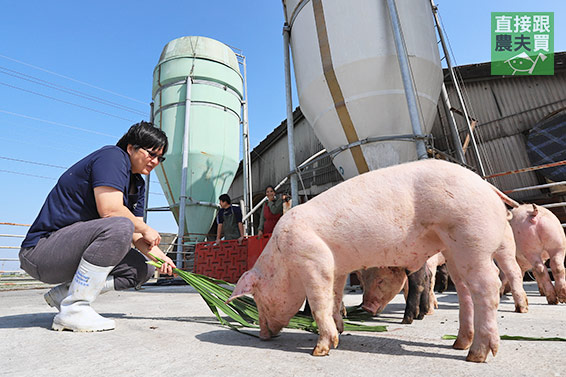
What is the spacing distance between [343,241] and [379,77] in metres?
5.19

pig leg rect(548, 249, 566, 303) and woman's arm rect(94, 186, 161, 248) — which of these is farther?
pig leg rect(548, 249, 566, 303)

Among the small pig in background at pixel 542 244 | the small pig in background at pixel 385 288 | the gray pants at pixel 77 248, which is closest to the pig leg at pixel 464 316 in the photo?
the small pig in background at pixel 385 288

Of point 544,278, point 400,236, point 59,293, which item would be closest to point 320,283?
point 400,236

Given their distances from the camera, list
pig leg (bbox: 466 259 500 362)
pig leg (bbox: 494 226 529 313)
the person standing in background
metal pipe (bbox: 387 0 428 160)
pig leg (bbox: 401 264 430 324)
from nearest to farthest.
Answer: pig leg (bbox: 466 259 500 362) → pig leg (bbox: 401 264 430 324) → pig leg (bbox: 494 226 529 313) → metal pipe (bbox: 387 0 428 160) → the person standing in background

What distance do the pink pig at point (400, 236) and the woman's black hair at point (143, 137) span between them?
1.40 m

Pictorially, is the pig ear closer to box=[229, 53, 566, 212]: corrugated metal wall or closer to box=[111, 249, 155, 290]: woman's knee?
box=[111, 249, 155, 290]: woman's knee

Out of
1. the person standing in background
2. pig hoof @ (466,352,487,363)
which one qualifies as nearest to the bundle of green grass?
pig hoof @ (466,352,487,363)

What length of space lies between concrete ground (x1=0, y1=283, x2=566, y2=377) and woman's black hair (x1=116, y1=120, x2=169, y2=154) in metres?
1.47

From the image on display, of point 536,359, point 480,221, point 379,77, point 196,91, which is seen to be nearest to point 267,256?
point 480,221

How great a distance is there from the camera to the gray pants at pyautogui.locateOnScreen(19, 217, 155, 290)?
2.41m

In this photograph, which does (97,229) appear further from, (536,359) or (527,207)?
(527,207)

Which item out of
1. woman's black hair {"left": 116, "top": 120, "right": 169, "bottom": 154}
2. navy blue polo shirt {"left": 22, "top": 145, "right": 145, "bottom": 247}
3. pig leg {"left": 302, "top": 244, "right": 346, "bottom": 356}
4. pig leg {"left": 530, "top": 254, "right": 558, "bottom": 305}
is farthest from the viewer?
pig leg {"left": 530, "top": 254, "right": 558, "bottom": 305}

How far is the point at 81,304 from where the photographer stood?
2.44 metres

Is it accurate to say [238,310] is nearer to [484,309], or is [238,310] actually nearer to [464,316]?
[464,316]
